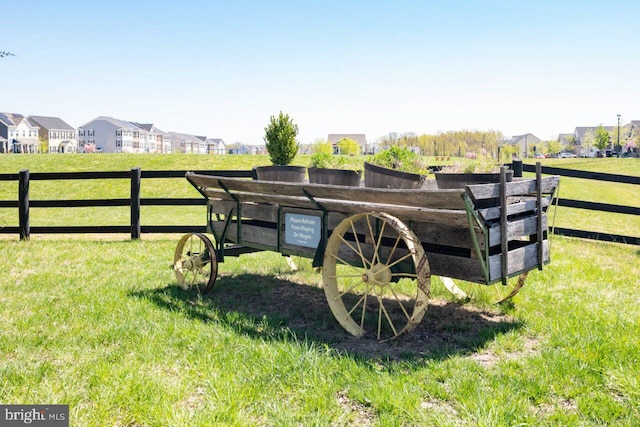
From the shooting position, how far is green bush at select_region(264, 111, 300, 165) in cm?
2041

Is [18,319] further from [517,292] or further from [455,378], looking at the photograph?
[517,292]

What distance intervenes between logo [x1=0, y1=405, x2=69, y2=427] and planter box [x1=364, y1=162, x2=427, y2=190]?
2.87 metres

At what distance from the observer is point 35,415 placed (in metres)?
3.04

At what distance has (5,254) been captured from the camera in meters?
8.53

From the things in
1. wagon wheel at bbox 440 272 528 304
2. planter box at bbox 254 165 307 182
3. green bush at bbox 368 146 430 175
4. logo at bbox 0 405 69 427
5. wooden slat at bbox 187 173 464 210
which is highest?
green bush at bbox 368 146 430 175

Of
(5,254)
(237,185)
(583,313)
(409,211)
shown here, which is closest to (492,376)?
(409,211)

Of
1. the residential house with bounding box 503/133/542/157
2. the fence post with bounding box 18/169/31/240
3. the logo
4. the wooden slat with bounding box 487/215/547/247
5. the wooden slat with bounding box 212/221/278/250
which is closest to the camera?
the logo

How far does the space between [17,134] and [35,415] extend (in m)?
109

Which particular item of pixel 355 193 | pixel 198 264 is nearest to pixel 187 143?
pixel 198 264

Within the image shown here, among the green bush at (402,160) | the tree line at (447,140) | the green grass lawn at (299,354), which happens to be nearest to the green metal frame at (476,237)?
the green grass lawn at (299,354)

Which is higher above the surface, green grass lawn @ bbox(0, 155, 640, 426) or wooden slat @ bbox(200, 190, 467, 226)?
wooden slat @ bbox(200, 190, 467, 226)

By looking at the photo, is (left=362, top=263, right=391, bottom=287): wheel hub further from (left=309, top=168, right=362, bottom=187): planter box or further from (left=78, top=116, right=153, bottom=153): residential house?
(left=78, top=116, right=153, bottom=153): residential house

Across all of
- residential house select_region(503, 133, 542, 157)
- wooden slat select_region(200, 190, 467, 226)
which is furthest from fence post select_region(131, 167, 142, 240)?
residential house select_region(503, 133, 542, 157)

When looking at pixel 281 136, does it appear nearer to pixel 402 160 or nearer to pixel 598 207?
pixel 598 207
